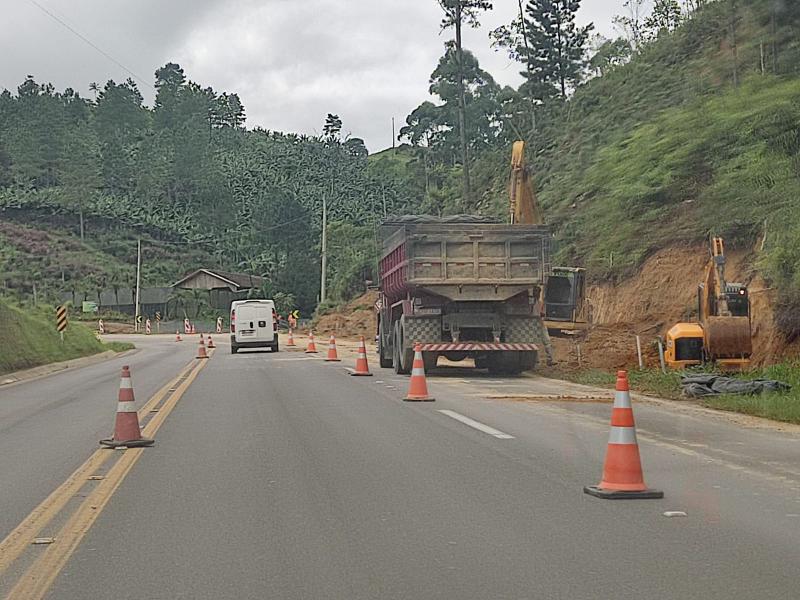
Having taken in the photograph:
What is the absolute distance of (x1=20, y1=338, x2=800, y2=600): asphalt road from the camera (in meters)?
5.87

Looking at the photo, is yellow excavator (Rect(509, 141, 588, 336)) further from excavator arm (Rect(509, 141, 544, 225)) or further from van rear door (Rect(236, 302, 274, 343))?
van rear door (Rect(236, 302, 274, 343))

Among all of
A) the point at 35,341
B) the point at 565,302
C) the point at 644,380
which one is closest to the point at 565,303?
the point at 565,302

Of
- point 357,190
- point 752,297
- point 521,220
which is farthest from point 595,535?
point 357,190

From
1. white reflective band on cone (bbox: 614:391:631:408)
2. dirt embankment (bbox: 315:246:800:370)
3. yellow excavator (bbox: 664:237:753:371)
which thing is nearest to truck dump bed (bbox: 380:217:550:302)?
yellow excavator (bbox: 664:237:753:371)

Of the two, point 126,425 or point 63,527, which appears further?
point 126,425

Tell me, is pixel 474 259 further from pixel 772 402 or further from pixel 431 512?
pixel 431 512

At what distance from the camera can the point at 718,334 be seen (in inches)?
728

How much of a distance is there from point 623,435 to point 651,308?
806 inches

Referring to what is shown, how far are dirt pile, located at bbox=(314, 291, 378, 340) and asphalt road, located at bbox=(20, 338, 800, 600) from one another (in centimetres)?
3955

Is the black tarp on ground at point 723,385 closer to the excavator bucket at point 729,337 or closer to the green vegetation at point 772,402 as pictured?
the green vegetation at point 772,402

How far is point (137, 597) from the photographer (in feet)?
18.4

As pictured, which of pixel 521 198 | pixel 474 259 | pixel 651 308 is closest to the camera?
pixel 474 259

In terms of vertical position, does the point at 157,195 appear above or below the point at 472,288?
above

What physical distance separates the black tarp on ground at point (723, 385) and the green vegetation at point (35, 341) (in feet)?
64.7
